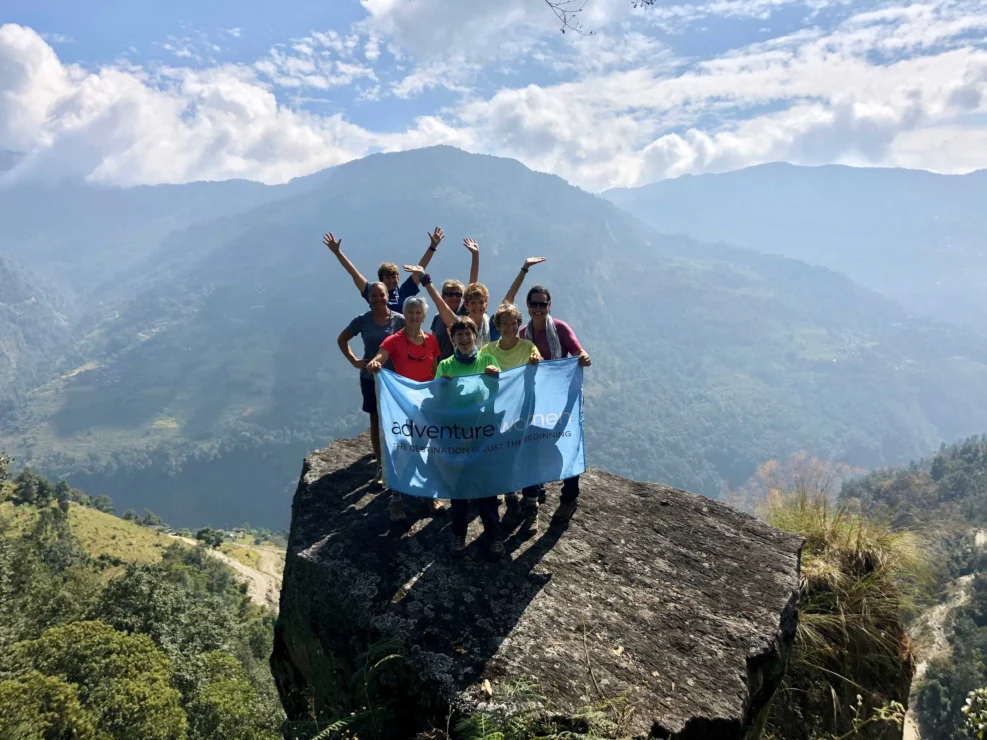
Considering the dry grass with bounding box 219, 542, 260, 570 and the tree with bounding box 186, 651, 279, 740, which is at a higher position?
the tree with bounding box 186, 651, 279, 740

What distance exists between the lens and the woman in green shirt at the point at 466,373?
6039mm

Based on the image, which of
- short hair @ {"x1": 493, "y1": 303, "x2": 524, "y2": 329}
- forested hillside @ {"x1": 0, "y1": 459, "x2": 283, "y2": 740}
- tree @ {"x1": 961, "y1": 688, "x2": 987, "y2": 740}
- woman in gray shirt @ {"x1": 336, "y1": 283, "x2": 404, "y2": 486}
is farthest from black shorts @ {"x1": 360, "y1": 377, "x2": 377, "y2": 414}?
forested hillside @ {"x1": 0, "y1": 459, "x2": 283, "y2": 740}

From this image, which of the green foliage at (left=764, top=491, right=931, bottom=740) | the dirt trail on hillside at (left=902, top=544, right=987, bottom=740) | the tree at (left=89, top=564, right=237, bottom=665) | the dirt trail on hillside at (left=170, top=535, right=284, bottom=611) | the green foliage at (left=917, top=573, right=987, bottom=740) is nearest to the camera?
the green foliage at (left=764, top=491, right=931, bottom=740)

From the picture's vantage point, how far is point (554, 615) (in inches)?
209

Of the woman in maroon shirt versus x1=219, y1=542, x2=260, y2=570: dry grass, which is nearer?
the woman in maroon shirt

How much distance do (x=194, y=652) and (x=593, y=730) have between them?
98.2ft

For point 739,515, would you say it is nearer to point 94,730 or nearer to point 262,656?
point 94,730

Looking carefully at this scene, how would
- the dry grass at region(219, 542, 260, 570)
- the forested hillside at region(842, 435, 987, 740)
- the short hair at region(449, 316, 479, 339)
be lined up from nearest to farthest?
the short hair at region(449, 316, 479, 339) → the forested hillside at region(842, 435, 987, 740) → the dry grass at region(219, 542, 260, 570)

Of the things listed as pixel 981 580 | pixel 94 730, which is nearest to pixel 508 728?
pixel 94 730

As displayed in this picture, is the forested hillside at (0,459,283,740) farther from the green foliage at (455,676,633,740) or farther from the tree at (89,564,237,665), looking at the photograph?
the green foliage at (455,676,633,740)

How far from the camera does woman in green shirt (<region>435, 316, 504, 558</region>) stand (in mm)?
6039

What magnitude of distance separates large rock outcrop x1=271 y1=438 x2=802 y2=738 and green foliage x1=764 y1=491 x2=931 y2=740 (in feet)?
2.82

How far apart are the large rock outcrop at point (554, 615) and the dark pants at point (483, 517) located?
308 mm

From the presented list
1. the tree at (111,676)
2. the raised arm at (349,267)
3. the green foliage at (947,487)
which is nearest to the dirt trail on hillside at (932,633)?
the raised arm at (349,267)
